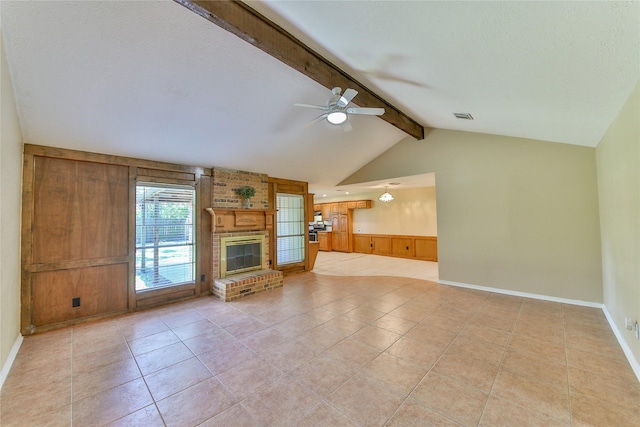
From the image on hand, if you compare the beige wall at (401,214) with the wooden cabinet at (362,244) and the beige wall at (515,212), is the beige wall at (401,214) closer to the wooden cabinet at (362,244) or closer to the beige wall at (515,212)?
the wooden cabinet at (362,244)

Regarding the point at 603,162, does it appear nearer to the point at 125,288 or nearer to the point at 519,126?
the point at 519,126

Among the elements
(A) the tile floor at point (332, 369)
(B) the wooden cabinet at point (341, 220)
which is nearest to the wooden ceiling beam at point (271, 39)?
(A) the tile floor at point (332, 369)

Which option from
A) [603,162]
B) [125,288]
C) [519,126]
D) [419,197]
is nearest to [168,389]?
[125,288]

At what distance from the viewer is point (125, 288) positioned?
392cm

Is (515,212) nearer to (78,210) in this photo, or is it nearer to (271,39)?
(271,39)

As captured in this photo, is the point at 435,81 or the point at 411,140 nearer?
the point at 435,81

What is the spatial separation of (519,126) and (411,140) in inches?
86.2

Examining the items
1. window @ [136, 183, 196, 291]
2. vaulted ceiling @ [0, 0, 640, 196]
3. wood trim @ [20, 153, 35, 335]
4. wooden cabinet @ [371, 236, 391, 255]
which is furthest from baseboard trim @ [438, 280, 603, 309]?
wood trim @ [20, 153, 35, 335]

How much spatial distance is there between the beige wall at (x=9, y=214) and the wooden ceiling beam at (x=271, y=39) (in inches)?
68.4

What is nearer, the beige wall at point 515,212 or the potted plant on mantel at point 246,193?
the beige wall at point 515,212

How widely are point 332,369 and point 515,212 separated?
414 centimetres

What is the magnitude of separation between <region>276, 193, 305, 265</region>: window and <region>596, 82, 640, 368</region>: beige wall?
5564mm

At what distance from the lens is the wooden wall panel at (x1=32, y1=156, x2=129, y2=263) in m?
3.30

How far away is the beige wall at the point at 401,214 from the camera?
805 centimetres
